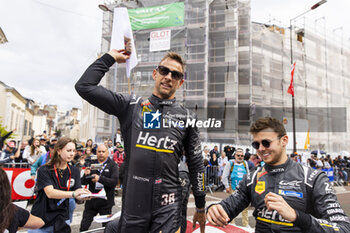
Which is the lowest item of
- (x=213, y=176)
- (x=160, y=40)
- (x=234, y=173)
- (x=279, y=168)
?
(x=213, y=176)

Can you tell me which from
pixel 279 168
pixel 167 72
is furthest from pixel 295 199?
pixel 167 72

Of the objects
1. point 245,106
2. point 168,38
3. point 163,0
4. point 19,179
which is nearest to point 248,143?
point 245,106

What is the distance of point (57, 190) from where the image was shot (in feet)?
10.1

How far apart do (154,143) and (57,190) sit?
69.2 inches

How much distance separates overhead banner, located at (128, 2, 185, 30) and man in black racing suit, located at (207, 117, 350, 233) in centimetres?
1790

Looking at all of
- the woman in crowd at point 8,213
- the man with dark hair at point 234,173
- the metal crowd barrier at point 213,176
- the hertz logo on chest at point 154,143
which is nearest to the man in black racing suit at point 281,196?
the hertz logo on chest at point 154,143

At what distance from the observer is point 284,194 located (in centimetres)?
187

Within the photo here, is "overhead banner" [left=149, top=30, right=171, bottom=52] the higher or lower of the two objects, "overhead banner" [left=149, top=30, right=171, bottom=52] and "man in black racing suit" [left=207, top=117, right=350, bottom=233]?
the higher

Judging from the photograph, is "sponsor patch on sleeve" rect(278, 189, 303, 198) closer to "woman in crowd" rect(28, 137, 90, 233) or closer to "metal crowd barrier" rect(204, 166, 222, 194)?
"woman in crowd" rect(28, 137, 90, 233)

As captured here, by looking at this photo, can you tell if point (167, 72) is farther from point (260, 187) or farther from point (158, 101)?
point (260, 187)

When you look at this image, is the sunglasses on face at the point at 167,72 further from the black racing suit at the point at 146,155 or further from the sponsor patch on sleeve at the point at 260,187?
the sponsor patch on sleeve at the point at 260,187

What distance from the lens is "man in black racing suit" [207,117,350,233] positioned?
1533 mm

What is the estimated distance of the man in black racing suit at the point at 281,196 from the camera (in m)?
1.53

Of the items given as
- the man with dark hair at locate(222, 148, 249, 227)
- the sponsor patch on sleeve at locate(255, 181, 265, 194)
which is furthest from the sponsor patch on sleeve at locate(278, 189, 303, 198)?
the man with dark hair at locate(222, 148, 249, 227)
